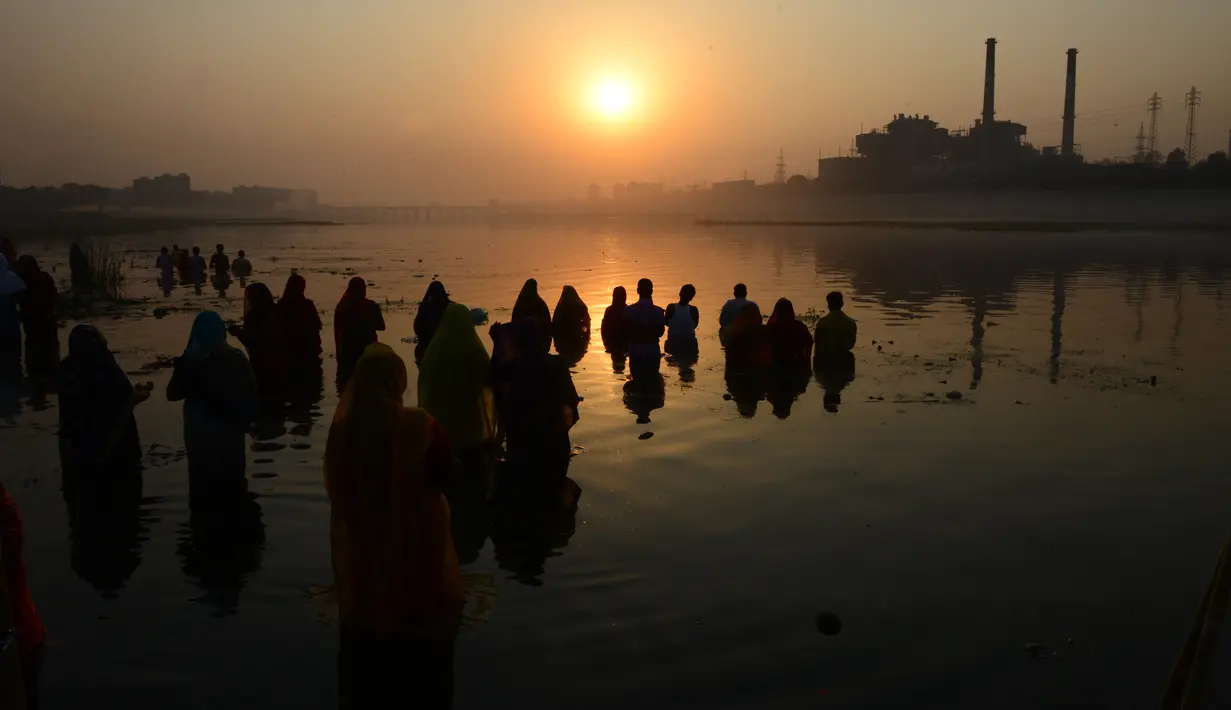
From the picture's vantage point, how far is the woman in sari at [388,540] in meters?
4.86

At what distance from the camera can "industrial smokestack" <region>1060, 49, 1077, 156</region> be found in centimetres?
10294

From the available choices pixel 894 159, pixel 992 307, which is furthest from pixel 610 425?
pixel 894 159

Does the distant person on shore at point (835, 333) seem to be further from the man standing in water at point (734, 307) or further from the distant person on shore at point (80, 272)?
the distant person on shore at point (80, 272)

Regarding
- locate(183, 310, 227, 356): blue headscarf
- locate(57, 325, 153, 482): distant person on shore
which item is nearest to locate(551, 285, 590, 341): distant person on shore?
locate(57, 325, 153, 482): distant person on shore

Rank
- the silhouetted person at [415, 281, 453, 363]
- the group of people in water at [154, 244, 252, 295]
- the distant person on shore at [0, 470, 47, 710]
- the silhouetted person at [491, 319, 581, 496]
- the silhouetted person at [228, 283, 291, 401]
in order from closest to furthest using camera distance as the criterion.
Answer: the distant person on shore at [0, 470, 47, 710] → the silhouetted person at [491, 319, 581, 496] → the silhouetted person at [228, 283, 291, 401] → the silhouetted person at [415, 281, 453, 363] → the group of people in water at [154, 244, 252, 295]

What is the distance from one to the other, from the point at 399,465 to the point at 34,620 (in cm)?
197

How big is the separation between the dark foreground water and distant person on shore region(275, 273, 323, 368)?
73.0 inches

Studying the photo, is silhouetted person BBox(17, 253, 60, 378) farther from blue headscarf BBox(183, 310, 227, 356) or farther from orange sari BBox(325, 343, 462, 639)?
orange sari BBox(325, 343, 462, 639)

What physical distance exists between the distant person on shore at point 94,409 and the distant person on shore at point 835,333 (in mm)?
10167

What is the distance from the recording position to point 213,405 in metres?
7.49

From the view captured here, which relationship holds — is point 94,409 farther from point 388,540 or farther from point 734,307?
point 734,307

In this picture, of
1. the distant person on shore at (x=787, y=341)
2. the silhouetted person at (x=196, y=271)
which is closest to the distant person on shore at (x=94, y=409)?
the distant person on shore at (x=787, y=341)

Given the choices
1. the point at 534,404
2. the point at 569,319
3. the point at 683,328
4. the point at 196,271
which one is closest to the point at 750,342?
the point at 683,328

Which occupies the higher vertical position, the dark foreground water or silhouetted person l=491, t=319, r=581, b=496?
silhouetted person l=491, t=319, r=581, b=496
